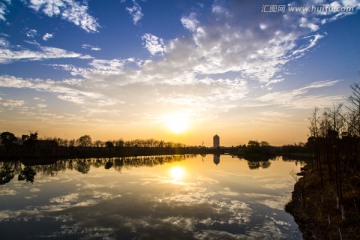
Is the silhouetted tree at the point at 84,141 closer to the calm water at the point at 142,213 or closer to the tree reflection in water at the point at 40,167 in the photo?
the tree reflection in water at the point at 40,167

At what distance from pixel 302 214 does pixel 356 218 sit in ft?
18.4

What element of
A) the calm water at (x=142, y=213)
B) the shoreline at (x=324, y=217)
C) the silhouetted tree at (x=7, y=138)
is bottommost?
the calm water at (x=142, y=213)

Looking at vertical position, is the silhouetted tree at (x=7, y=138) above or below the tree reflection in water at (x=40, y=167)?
above

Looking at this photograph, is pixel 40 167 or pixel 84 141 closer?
pixel 40 167

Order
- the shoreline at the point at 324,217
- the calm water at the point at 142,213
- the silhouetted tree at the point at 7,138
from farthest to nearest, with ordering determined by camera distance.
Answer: the silhouetted tree at the point at 7,138 → the calm water at the point at 142,213 → the shoreline at the point at 324,217

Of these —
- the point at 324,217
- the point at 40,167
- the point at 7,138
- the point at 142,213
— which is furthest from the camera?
the point at 7,138

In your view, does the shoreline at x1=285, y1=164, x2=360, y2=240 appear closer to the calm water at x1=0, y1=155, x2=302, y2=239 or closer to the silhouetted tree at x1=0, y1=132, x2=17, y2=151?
the calm water at x1=0, y1=155, x2=302, y2=239

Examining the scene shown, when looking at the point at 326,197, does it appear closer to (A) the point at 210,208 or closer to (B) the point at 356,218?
(B) the point at 356,218

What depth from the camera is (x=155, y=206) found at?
2661 cm

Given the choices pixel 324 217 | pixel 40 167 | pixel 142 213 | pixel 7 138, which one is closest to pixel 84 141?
pixel 7 138

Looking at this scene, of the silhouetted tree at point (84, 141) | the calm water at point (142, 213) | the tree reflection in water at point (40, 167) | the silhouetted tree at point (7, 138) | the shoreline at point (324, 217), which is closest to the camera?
the shoreline at point (324, 217)

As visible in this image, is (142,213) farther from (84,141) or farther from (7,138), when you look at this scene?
(84,141)

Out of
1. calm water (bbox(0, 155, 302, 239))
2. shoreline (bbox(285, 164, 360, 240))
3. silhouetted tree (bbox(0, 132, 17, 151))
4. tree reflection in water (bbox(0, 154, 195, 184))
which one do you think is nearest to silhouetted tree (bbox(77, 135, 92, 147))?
silhouetted tree (bbox(0, 132, 17, 151))

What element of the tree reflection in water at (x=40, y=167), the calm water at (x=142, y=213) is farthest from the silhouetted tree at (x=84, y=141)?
the calm water at (x=142, y=213)
